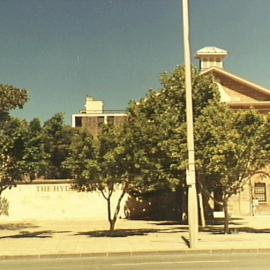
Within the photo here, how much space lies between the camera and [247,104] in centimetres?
3788

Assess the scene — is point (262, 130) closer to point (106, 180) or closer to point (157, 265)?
point (106, 180)

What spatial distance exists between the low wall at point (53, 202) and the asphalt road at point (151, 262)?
1932 centimetres

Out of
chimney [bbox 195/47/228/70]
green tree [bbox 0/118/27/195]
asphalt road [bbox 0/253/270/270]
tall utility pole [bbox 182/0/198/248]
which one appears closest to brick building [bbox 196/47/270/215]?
chimney [bbox 195/47/228/70]

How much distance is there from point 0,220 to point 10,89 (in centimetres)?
1117

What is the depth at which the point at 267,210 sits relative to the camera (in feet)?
120

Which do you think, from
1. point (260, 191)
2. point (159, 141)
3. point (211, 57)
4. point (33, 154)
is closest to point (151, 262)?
point (159, 141)

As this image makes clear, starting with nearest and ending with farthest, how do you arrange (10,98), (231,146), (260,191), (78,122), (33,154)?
(231,146), (33,154), (260,191), (10,98), (78,122)

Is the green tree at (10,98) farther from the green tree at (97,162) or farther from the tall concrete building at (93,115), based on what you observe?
the green tree at (97,162)

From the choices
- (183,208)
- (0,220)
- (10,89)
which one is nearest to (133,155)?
(183,208)

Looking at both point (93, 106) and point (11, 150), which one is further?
point (93, 106)

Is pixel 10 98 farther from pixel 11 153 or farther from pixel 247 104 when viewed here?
pixel 11 153

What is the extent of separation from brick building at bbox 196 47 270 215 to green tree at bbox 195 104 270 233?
41.9ft

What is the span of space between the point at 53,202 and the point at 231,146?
1786cm

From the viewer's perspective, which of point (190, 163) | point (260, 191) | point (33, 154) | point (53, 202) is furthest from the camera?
point (260, 191)
